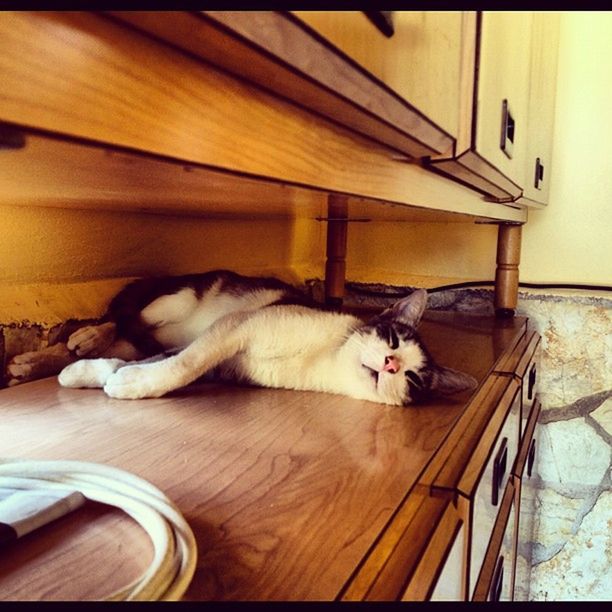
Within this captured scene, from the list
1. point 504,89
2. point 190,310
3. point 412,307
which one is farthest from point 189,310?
point 504,89

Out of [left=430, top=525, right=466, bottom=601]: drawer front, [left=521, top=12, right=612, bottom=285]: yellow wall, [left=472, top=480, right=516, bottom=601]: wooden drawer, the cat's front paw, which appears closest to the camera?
[left=430, top=525, right=466, bottom=601]: drawer front

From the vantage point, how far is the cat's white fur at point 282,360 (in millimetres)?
861

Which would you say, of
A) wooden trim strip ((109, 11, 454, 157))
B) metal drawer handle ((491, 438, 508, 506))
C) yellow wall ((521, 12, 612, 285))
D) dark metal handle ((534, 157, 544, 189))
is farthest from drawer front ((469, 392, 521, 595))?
yellow wall ((521, 12, 612, 285))

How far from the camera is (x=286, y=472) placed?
59 cm

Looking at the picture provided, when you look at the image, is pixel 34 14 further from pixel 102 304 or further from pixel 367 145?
pixel 102 304

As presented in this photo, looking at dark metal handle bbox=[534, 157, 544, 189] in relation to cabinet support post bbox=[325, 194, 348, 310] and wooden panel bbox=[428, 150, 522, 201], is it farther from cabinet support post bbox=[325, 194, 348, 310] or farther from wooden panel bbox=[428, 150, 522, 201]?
cabinet support post bbox=[325, 194, 348, 310]

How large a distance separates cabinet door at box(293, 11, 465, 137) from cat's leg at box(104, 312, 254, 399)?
510 millimetres

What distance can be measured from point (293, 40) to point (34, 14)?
0.13 metres

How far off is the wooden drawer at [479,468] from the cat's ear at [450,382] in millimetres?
26

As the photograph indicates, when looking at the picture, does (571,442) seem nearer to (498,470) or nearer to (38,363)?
(498,470)

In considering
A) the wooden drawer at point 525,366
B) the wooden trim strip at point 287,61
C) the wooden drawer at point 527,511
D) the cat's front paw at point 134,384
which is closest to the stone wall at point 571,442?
the wooden drawer at point 527,511

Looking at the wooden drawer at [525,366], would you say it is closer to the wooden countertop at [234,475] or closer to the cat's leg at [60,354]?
the wooden countertop at [234,475]

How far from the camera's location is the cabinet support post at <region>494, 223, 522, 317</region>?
1574 mm

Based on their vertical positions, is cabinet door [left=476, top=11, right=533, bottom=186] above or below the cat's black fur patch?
above
